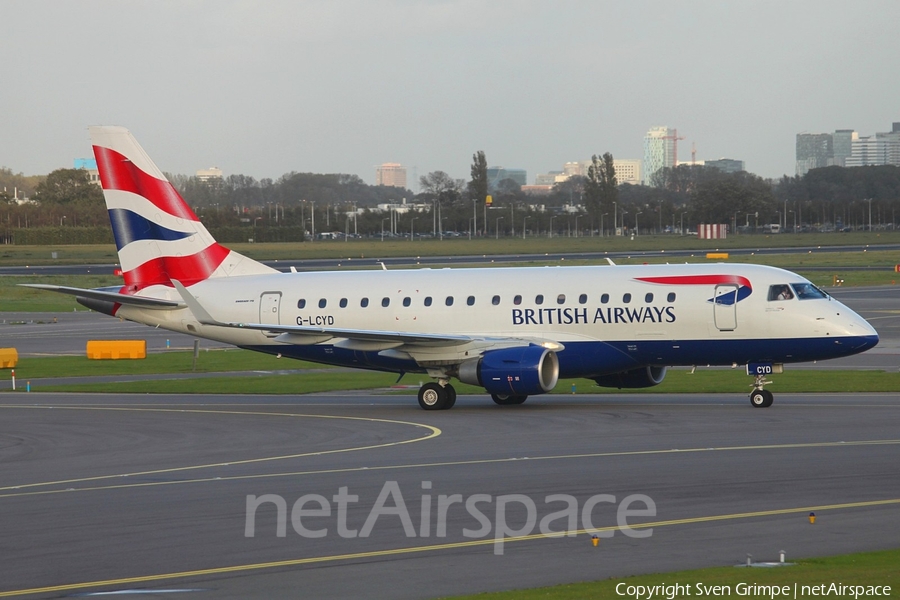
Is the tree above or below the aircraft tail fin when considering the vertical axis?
above

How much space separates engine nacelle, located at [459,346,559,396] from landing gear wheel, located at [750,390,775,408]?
5.57 metres

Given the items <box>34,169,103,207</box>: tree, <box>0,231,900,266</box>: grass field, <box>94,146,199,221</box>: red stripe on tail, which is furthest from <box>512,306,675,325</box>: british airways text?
<box>34,169,103,207</box>: tree

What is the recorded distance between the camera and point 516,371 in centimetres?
3180

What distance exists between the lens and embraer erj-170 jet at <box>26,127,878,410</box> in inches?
1260

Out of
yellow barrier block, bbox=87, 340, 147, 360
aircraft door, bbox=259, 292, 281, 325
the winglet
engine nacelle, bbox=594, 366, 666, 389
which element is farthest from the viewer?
yellow barrier block, bbox=87, 340, 147, 360

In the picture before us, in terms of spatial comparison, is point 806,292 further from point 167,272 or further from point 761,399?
point 167,272

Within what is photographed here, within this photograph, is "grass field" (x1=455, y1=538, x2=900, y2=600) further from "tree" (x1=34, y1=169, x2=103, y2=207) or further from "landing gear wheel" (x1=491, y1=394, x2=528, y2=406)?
"tree" (x1=34, y1=169, x2=103, y2=207)

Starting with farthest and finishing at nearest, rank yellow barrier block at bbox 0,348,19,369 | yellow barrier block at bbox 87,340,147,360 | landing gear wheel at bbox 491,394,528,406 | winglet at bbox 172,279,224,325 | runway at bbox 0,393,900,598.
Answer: yellow barrier block at bbox 87,340,147,360
yellow barrier block at bbox 0,348,19,369
landing gear wheel at bbox 491,394,528,406
winglet at bbox 172,279,224,325
runway at bbox 0,393,900,598

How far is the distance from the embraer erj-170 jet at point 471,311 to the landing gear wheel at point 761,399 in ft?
0.13

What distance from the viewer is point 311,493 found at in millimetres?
20078

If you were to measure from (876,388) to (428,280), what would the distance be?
14.8 meters

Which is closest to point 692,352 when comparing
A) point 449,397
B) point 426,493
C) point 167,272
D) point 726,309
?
point 726,309

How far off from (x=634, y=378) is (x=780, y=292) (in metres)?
5.14

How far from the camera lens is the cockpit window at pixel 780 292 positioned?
32.0 metres
